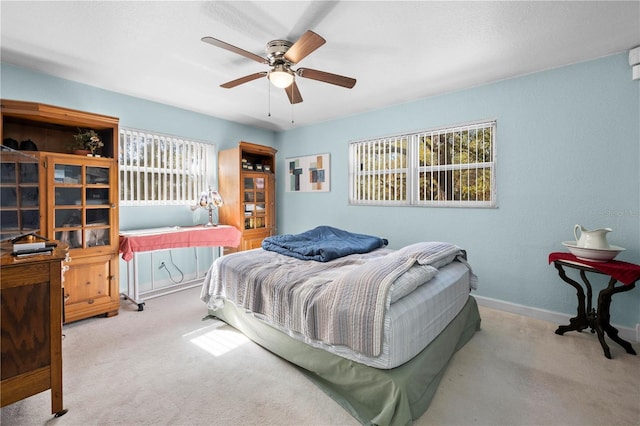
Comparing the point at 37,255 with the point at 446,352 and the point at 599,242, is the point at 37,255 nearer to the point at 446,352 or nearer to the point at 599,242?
the point at 446,352

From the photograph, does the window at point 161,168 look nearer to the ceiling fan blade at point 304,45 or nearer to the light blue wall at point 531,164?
the light blue wall at point 531,164

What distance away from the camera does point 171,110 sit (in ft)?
13.1

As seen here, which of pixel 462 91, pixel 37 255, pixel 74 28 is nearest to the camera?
pixel 37 255

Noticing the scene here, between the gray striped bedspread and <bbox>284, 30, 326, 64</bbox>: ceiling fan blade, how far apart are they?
5.01ft

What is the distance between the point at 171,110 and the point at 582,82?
4797 millimetres

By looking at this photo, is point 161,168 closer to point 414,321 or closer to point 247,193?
point 247,193

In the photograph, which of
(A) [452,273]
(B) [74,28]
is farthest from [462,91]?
(B) [74,28]

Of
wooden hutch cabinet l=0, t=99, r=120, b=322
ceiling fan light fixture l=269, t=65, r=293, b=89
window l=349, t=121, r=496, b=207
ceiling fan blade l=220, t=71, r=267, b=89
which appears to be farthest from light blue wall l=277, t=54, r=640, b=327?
wooden hutch cabinet l=0, t=99, r=120, b=322

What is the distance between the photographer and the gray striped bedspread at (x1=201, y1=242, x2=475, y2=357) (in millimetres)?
1506

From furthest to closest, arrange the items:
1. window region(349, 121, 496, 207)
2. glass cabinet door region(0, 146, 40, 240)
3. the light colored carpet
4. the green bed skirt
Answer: window region(349, 121, 496, 207) < glass cabinet door region(0, 146, 40, 240) < the light colored carpet < the green bed skirt

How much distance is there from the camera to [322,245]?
2.79m

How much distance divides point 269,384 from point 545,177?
3.20 meters

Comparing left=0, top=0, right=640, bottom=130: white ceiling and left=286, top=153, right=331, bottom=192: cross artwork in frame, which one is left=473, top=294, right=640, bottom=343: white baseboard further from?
left=286, top=153, right=331, bottom=192: cross artwork in frame

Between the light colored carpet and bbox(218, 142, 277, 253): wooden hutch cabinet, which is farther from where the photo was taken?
bbox(218, 142, 277, 253): wooden hutch cabinet
